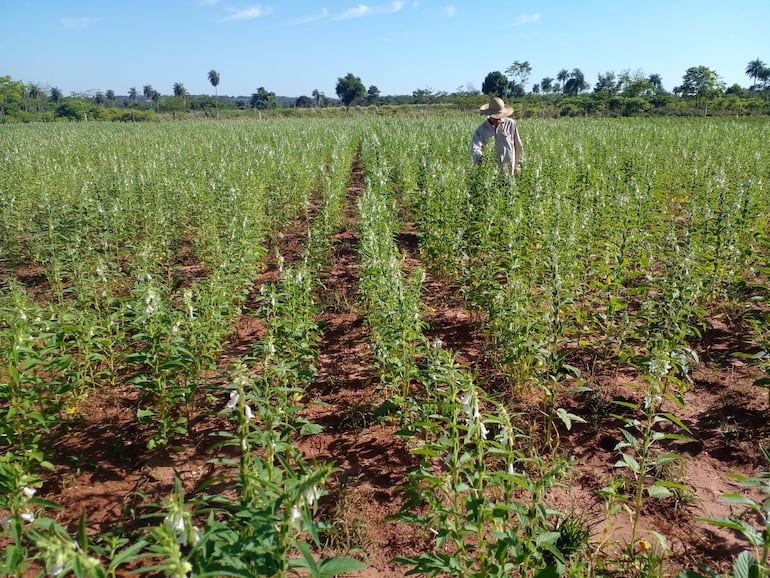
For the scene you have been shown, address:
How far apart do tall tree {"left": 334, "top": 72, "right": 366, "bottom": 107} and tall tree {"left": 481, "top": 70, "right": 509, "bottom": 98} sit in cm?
2169

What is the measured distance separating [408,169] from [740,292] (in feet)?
25.3

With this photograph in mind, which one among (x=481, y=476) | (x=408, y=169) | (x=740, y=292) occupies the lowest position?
(x=740, y=292)

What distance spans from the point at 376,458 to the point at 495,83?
8647 cm

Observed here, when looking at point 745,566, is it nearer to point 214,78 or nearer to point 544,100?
point 544,100

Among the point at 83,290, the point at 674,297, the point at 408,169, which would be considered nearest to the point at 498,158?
the point at 408,169

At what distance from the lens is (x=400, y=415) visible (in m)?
3.72

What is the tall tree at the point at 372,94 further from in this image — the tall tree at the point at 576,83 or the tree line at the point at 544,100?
the tall tree at the point at 576,83

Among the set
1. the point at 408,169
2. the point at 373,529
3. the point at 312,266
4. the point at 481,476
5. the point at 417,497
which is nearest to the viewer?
the point at 481,476

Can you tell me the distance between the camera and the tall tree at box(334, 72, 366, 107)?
87.9m

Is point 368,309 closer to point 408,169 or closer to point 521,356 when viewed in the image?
point 521,356

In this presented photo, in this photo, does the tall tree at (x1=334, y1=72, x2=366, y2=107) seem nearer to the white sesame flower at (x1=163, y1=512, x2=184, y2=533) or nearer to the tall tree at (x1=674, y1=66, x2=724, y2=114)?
the tall tree at (x1=674, y1=66, x2=724, y2=114)

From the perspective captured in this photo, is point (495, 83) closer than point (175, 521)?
No

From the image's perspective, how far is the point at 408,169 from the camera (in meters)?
12.0

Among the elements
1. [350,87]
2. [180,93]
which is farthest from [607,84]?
[180,93]
